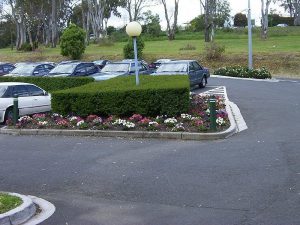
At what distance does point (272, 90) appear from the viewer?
24031mm

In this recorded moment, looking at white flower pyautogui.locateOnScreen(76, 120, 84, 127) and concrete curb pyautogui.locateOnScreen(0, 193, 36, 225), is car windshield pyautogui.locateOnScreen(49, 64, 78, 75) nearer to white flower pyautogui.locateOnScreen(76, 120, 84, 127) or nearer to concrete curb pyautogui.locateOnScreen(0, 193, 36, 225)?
white flower pyautogui.locateOnScreen(76, 120, 84, 127)

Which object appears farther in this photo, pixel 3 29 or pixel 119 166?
pixel 3 29

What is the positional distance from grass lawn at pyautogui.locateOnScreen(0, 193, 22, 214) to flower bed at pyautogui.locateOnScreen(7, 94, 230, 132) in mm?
6308

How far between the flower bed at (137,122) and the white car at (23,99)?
1196mm

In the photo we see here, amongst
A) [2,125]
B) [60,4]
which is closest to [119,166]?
[2,125]

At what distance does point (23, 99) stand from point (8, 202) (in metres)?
10.5

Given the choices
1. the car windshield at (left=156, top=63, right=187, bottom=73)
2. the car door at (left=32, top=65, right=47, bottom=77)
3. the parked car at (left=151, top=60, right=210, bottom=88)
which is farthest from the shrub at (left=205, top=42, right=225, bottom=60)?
the car windshield at (left=156, top=63, right=187, bottom=73)

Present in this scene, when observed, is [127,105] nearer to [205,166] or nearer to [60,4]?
[205,166]

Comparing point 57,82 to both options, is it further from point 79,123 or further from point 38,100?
point 79,123

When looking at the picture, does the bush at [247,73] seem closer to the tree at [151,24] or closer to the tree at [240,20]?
the tree at [151,24]

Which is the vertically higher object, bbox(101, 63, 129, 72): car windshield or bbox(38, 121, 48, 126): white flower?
bbox(101, 63, 129, 72): car windshield

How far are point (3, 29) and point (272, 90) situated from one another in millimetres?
78410

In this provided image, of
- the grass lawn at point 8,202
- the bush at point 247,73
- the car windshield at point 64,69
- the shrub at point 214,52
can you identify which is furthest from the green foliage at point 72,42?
the grass lawn at point 8,202

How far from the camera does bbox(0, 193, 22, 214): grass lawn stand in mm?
6434
